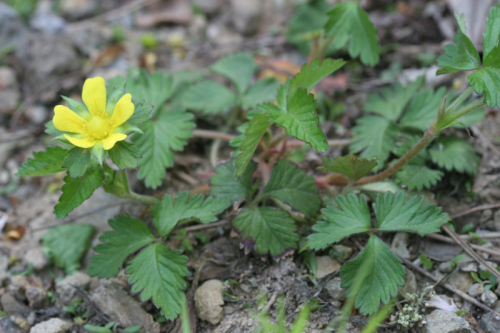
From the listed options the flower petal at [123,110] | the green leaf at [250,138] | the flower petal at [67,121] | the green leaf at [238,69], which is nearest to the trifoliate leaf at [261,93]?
the green leaf at [238,69]

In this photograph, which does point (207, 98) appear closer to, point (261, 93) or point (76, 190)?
point (261, 93)

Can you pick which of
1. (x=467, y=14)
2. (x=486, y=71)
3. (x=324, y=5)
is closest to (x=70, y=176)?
(x=486, y=71)

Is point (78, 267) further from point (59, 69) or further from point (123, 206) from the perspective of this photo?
point (59, 69)

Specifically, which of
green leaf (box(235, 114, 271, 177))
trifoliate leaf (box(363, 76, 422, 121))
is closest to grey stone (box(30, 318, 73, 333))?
green leaf (box(235, 114, 271, 177))

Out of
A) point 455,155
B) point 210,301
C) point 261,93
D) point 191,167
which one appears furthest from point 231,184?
point 455,155

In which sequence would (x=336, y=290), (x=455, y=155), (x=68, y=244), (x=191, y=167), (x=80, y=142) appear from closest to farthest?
(x=80, y=142) < (x=336, y=290) < (x=455, y=155) < (x=68, y=244) < (x=191, y=167)

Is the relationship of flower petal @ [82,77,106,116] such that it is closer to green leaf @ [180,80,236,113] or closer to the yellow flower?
the yellow flower
